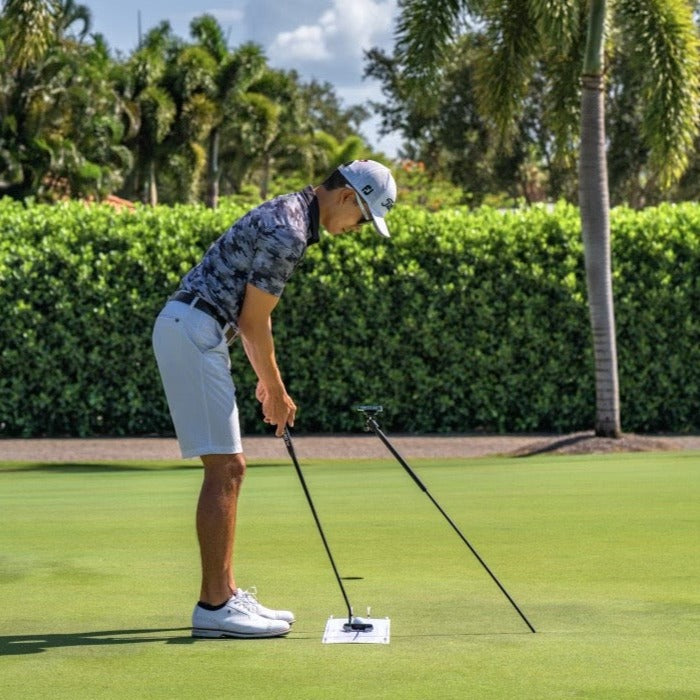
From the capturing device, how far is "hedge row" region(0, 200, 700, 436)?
19.7 m

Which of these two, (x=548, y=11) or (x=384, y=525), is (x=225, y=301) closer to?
(x=384, y=525)

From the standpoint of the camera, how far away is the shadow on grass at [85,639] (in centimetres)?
561

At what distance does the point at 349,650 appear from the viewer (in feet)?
17.9

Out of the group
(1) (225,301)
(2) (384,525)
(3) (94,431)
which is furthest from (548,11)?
(1) (225,301)

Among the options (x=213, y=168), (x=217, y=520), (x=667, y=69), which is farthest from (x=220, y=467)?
(x=213, y=168)

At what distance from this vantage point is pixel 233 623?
5.84 meters

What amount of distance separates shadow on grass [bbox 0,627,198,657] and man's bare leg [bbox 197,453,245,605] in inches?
8.1

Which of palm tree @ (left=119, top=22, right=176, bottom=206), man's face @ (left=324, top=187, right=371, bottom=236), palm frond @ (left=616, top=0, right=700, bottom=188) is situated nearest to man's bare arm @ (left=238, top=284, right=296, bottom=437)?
man's face @ (left=324, top=187, right=371, bottom=236)

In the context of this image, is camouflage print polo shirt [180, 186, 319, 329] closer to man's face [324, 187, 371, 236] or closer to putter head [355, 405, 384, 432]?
man's face [324, 187, 371, 236]

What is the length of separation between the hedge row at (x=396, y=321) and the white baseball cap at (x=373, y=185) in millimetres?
13810

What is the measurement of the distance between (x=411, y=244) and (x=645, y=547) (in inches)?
481

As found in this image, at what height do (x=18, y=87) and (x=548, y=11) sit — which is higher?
(x=18, y=87)

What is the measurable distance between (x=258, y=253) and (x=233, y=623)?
1452 mm

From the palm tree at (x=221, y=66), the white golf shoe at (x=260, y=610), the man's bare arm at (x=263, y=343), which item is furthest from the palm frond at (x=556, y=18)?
the palm tree at (x=221, y=66)
